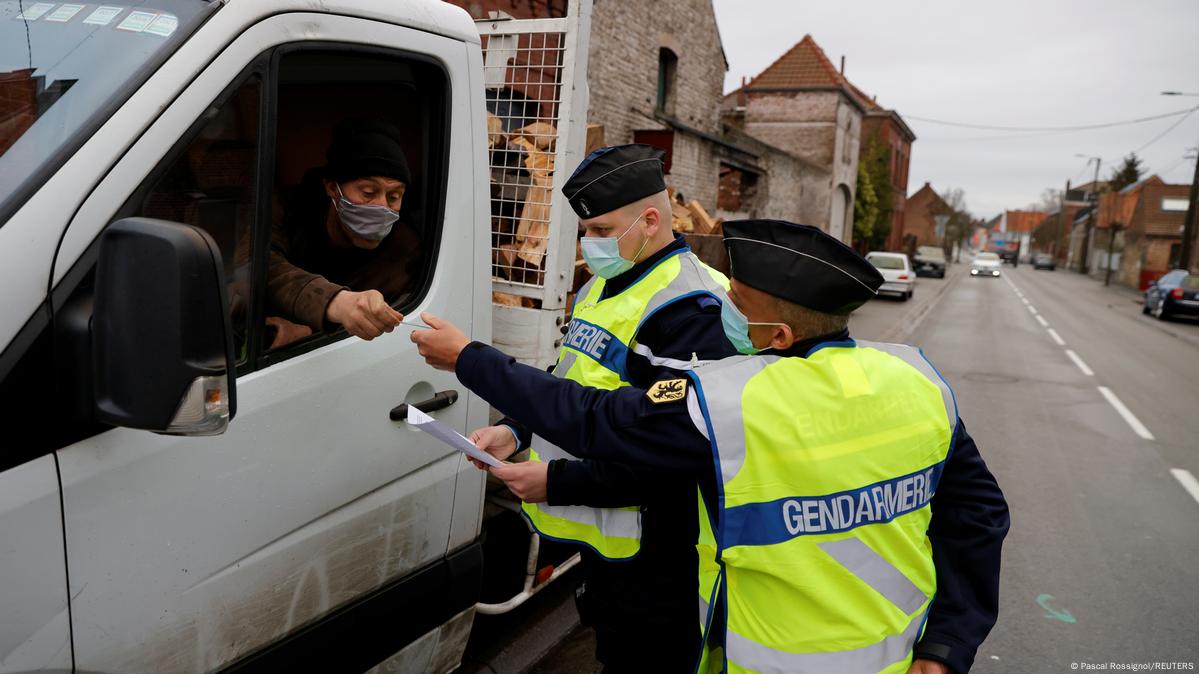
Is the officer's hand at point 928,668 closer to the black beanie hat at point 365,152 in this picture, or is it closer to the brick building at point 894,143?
the black beanie hat at point 365,152

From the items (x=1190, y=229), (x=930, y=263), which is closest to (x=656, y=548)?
(x=1190, y=229)

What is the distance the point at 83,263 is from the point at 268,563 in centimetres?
76

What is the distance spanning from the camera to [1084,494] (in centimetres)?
605

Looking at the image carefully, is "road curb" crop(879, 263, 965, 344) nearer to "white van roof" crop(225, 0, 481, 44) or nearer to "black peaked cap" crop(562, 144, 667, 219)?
"black peaked cap" crop(562, 144, 667, 219)

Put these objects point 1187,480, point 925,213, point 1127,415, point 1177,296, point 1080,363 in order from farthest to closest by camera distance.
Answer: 1. point 925,213
2. point 1177,296
3. point 1080,363
4. point 1127,415
5. point 1187,480

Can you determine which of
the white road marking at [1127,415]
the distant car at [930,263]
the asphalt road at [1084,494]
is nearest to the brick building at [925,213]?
the distant car at [930,263]

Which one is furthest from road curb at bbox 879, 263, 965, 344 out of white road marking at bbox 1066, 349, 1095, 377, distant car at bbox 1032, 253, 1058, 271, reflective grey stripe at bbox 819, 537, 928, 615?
distant car at bbox 1032, 253, 1058, 271

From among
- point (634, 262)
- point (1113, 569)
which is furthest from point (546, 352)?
Answer: point (1113, 569)

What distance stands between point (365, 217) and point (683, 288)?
883 millimetres

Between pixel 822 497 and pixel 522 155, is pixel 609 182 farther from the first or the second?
pixel 822 497

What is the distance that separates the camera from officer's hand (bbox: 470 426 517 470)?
216 cm

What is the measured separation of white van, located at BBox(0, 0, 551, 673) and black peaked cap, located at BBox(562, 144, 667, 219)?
0.94ft

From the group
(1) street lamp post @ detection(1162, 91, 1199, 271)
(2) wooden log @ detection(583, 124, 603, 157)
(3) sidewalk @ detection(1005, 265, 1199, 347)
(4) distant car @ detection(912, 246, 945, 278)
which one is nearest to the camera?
(2) wooden log @ detection(583, 124, 603, 157)

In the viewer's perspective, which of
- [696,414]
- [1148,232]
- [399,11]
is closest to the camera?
[696,414]
